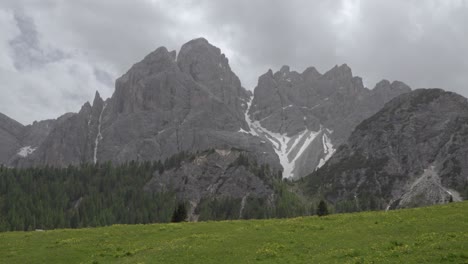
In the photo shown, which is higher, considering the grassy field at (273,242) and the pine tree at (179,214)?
the pine tree at (179,214)

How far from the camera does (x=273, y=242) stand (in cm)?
3909

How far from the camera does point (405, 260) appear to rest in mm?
27719

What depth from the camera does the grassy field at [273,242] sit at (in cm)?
3128

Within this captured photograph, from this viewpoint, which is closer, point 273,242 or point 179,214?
point 273,242

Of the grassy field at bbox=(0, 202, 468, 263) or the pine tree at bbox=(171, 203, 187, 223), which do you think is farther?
the pine tree at bbox=(171, 203, 187, 223)

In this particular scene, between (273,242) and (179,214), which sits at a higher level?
(179,214)

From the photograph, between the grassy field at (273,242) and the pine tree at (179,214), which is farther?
the pine tree at (179,214)

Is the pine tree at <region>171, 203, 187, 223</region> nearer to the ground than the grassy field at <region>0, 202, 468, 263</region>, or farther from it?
farther from it

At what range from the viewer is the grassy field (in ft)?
103

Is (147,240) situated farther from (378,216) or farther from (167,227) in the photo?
(378,216)

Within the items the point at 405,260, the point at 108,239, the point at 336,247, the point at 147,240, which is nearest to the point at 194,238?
the point at 147,240

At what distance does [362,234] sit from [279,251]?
8.50m

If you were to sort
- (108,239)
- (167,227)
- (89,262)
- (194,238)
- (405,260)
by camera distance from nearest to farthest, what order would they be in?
1. (405,260)
2. (89,262)
3. (194,238)
4. (108,239)
5. (167,227)

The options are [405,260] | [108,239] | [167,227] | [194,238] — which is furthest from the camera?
[167,227]
